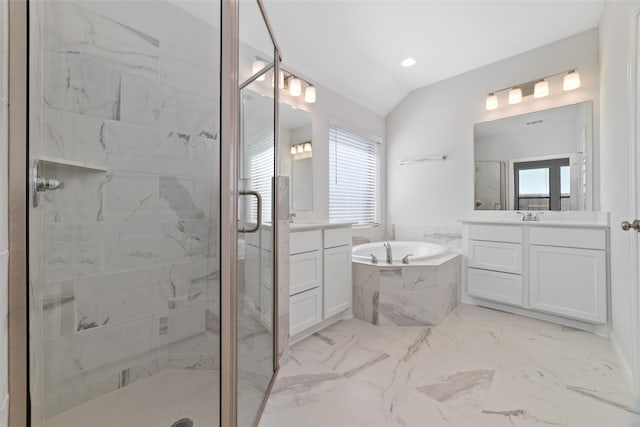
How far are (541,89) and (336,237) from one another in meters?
2.48

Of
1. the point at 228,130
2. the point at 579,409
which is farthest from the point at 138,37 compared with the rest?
the point at 579,409

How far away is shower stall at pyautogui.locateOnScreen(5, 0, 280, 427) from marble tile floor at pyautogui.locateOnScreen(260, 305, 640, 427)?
0.31 meters

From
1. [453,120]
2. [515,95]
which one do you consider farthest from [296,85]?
[515,95]

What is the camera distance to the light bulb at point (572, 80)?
8.28ft

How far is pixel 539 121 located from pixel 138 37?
Answer: 135 inches

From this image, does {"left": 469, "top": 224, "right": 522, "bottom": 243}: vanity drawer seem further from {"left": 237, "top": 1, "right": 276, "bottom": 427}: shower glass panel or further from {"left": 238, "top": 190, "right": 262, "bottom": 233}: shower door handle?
{"left": 238, "top": 190, "right": 262, "bottom": 233}: shower door handle

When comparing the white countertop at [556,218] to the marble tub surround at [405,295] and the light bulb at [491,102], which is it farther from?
the light bulb at [491,102]

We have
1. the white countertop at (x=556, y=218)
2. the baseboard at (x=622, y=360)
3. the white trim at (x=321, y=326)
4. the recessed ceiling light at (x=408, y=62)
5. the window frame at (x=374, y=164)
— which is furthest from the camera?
the window frame at (x=374, y=164)

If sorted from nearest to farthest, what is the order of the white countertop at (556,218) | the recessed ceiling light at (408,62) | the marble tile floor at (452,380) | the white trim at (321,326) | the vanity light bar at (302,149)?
the marble tile floor at (452,380)
the white trim at (321,326)
the white countertop at (556,218)
the vanity light bar at (302,149)
the recessed ceiling light at (408,62)

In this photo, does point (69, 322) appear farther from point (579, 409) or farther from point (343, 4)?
point (343, 4)

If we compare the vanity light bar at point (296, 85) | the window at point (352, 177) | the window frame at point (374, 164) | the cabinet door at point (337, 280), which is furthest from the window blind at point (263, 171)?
the window frame at point (374, 164)

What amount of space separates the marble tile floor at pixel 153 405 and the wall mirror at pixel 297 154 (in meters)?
1.57

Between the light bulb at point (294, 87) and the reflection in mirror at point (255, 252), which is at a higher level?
the light bulb at point (294, 87)

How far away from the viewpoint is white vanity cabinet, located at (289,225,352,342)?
197 centimetres
